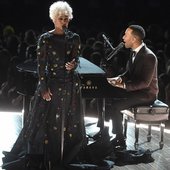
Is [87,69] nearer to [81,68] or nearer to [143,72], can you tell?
[81,68]

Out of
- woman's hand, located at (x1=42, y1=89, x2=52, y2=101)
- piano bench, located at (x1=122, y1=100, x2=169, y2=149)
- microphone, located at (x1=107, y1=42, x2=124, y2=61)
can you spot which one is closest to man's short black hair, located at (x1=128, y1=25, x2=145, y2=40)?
microphone, located at (x1=107, y1=42, x2=124, y2=61)

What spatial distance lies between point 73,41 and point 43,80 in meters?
0.51

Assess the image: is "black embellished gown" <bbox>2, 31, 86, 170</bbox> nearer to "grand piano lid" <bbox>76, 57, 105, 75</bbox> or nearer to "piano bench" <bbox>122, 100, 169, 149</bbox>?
"grand piano lid" <bbox>76, 57, 105, 75</bbox>

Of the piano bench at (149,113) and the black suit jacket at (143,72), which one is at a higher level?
the black suit jacket at (143,72)

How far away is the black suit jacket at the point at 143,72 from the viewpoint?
6.14m

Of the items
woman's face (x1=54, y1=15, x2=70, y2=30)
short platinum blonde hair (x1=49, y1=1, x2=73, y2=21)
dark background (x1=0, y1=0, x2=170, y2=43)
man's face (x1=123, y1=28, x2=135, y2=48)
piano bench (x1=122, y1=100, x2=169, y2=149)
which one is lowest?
piano bench (x1=122, y1=100, x2=169, y2=149)

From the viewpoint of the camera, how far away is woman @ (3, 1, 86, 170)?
527cm

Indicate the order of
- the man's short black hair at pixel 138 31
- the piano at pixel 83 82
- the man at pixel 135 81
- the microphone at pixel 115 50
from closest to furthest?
the microphone at pixel 115 50 < the piano at pixel 83 82 < the man at pixel 135 81 < the man's short black hair at pixel 138 31

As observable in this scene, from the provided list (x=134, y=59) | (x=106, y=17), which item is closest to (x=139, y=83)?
(x=134, y=59)

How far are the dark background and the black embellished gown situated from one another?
8.23 metres

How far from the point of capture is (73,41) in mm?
5332

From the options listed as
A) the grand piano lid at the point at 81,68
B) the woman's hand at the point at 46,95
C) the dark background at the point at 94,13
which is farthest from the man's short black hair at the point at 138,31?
the dark background at the point at 94,13

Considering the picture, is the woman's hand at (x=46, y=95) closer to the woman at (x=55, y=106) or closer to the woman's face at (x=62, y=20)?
the woman at (x=55, y=106)

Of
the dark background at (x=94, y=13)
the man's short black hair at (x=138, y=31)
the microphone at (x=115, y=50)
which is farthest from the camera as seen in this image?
the dark background at (x=94, y=13)
